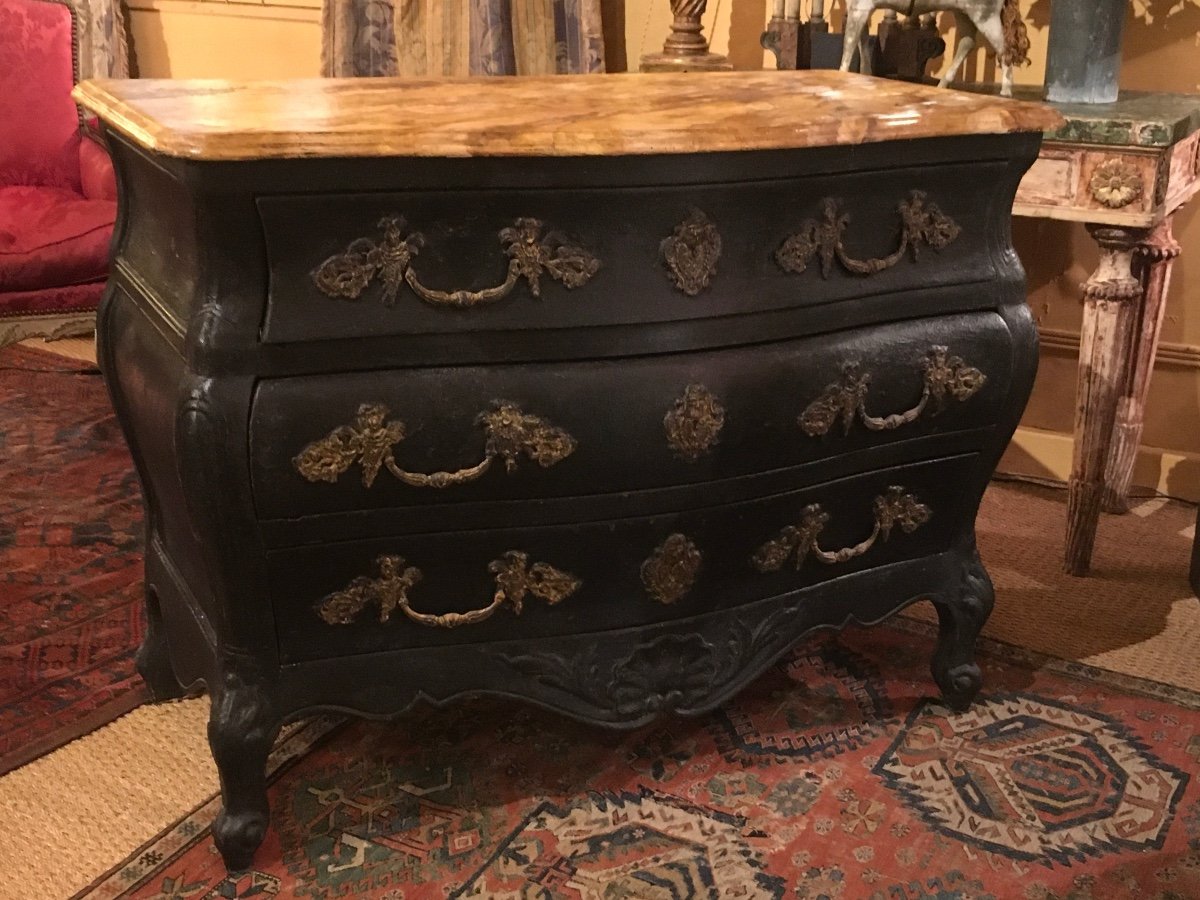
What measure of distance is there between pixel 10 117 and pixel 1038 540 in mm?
3326

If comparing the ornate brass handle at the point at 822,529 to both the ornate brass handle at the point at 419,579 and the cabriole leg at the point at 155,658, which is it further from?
the cabriole leg at the point at 155,658

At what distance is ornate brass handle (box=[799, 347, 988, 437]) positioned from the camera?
1439mm

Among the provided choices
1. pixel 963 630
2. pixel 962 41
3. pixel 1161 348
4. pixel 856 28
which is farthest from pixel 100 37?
pixel 963 630

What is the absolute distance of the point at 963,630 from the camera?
174 cm

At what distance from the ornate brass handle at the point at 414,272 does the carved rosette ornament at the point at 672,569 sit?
35 centimetres

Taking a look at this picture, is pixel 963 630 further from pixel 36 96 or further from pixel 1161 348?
pixel 36 96

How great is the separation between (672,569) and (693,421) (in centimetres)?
20

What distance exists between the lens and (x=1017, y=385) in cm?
157

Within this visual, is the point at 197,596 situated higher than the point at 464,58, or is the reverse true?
the point at 464,58

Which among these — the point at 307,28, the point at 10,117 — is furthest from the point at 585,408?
the point at 10,117

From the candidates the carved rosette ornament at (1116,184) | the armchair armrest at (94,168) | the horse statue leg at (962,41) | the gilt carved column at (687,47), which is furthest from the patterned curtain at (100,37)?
the carved rosette ornament at (1116,184)

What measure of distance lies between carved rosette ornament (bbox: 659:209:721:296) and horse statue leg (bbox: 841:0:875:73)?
1.00 metres

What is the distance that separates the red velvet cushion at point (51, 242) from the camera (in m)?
3.48

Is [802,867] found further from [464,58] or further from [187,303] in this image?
[464,58]
